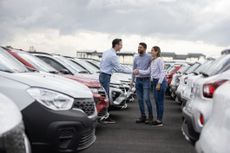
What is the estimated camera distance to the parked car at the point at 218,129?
2.62 meters

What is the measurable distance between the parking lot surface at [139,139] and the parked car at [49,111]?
1298 millimetres

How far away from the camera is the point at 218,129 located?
2.80 metres

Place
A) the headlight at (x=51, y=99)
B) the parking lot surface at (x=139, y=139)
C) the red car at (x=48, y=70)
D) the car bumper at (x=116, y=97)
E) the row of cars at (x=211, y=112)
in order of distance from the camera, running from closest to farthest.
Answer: the row of cars at (x=211, y=112) < the headlight at (x=51, y=99) < the parking lot surface at (x=139, y=139) < the red car at (x=48, y=70) < the car bumper at (x=116, y=97)

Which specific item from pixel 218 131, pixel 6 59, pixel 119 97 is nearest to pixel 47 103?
pixel 6 59

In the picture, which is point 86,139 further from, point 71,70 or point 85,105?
point 71,70

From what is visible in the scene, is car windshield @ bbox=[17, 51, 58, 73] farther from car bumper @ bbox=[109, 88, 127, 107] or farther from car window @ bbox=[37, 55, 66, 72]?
car bumper @ bbox=[109, 88, 127, 107]

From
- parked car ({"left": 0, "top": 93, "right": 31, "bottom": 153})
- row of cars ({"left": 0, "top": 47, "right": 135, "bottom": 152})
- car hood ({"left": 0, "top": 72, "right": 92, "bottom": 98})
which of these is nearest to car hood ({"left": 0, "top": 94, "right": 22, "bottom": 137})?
parked car ({"left": 0, "top": 93, "right": 31, "bottom": 153})

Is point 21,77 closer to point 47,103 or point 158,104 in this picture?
point 47,103

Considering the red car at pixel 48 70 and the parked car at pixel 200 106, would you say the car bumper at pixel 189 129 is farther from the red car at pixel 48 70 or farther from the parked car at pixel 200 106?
the red car at pixel 48 70

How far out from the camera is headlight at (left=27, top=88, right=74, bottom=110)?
4926 mm

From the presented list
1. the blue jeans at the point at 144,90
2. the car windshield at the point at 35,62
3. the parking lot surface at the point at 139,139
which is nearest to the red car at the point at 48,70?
the car windshield at the point at 35,62

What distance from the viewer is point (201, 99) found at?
527 cm

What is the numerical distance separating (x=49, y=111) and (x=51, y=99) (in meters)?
0.19

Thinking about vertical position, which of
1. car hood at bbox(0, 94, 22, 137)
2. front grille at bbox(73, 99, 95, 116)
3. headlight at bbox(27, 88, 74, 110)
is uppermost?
car hood at bbox(0, 94, 22, 137)
